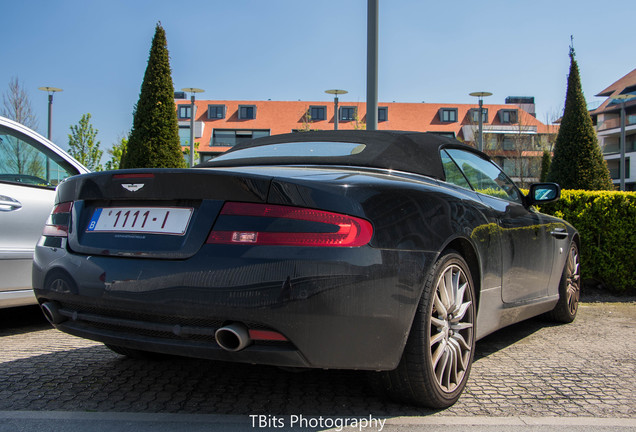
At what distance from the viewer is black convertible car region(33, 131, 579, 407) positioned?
2291 mm

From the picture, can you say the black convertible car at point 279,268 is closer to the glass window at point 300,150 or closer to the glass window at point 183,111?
the glass window at point 300,150

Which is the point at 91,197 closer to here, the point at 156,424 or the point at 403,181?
the point at 156,424

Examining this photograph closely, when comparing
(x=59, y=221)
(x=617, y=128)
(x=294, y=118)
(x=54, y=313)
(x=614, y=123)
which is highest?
(x=294, y=118)

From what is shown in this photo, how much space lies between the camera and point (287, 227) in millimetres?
2328

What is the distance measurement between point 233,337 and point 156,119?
14.7 metres

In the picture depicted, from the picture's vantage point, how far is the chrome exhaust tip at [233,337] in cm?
229

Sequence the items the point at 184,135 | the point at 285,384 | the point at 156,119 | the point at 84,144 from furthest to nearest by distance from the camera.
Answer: the point at 184,135
the point at 84,144
the point at 156,119
the point at 285,384

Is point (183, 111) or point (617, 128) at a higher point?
point (183, 111)

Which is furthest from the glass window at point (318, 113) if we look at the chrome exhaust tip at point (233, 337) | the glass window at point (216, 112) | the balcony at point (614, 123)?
the chrome exhaust tip at point (233, 337)

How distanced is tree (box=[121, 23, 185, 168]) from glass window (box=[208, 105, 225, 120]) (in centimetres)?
4943

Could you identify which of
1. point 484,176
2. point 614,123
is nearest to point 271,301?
point 484,176

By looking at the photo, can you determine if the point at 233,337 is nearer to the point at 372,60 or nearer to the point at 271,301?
the point at 271,301

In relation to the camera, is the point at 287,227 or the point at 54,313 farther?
the point at 54,313

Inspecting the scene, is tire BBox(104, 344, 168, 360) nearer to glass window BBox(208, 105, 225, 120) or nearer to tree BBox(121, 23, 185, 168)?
tree BBox(121, 23, 185, 168)
